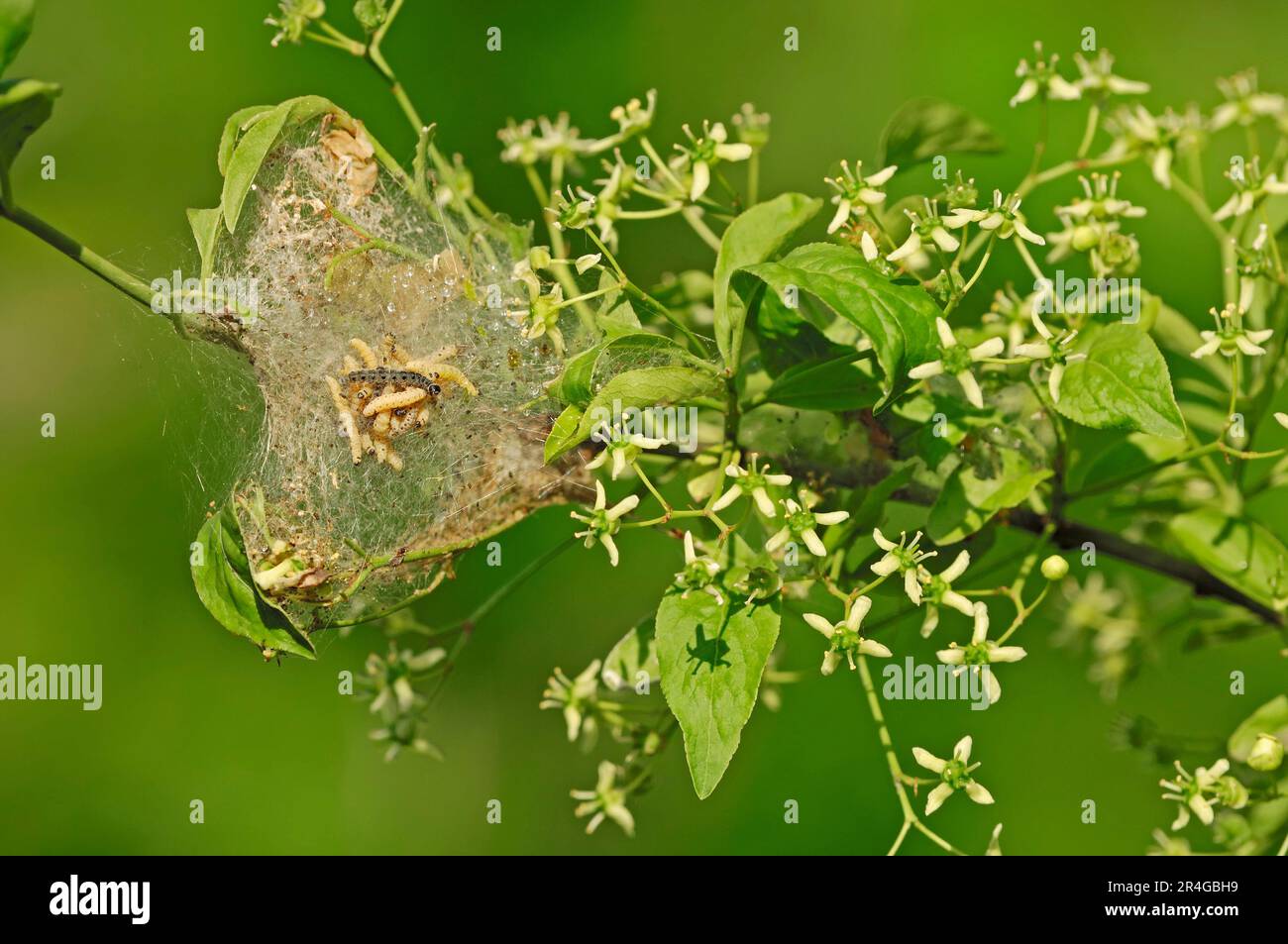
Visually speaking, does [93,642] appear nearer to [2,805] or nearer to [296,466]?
[2,805]

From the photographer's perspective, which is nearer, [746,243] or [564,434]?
[564,434]

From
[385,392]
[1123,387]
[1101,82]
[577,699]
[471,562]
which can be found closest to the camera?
[1123,387]

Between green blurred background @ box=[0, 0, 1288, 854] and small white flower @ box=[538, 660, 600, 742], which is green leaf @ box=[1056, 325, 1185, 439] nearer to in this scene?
small white flower @ box=[538, 660, 600, 742]

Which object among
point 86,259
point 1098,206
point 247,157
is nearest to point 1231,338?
point 1098,206

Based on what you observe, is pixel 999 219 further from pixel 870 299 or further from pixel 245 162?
pixel 245 162

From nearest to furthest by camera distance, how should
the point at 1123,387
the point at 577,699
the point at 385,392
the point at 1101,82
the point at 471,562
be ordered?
the point at 1123,387 < the point at 385,392 < the point at 1101,82 < the point at 577,699 < the point at 471,562

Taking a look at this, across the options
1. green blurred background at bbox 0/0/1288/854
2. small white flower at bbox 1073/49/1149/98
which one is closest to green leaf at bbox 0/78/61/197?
small white flower at bbox 1073/49/1149/98

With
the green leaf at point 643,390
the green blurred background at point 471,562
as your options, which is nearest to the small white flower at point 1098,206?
the green leaf at point 643,390

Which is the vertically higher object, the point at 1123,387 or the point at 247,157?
the point at 247,157
